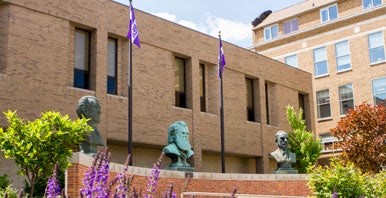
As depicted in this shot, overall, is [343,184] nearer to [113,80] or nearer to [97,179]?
[97,179]

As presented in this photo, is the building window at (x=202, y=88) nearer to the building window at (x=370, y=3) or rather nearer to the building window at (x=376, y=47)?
the building window at (x=376, y=47)

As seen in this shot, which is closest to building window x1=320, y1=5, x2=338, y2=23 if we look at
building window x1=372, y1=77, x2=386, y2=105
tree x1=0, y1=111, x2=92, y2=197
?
building window x1=372, y1=77, x2=386, y2=105

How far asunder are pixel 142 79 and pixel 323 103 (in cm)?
2154

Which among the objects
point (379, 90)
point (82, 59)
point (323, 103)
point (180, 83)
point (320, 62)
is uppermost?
point (320, 62)

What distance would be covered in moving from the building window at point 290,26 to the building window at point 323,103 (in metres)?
6.15

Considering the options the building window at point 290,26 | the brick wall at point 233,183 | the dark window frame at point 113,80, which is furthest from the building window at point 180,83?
the building window at point 290,26

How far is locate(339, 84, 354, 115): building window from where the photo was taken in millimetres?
39719

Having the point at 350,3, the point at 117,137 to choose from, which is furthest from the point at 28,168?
the point at 350,3

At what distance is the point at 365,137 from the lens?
26.2 meters

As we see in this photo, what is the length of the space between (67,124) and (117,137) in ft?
31.7

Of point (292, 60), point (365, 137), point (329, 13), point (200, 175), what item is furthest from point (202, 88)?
point (329, 13)

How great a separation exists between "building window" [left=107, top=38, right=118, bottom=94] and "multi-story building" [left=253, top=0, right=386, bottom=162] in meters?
19.1

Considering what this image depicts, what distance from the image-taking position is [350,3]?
134 ft

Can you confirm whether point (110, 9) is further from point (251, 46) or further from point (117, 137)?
point (251, 46)
